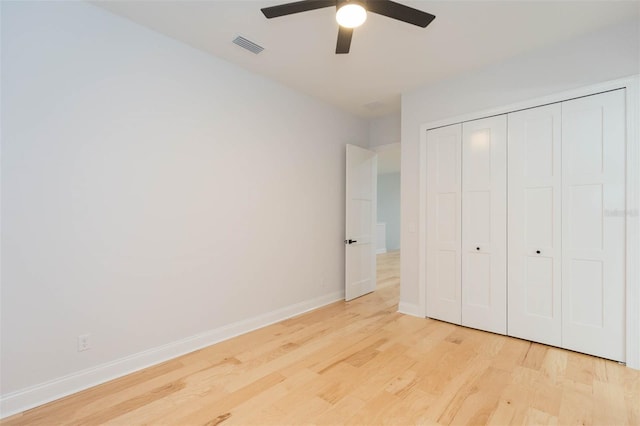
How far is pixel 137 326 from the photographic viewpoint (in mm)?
2352

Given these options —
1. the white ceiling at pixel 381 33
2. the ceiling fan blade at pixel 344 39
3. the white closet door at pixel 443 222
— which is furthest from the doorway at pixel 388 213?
the ceiling fan blade at pixel 344 39

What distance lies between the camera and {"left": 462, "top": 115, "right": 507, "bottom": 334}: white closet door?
2979 millimetres

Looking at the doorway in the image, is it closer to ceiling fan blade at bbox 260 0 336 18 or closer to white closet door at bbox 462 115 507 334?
white closet door at bbox 462 115 507 334

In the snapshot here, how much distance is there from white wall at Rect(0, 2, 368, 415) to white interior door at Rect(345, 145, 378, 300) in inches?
44.3

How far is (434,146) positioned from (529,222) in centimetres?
130

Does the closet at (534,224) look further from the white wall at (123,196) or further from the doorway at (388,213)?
the doorway at (388,213)

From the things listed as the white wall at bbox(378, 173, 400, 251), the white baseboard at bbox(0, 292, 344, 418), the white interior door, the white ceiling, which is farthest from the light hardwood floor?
the white wall at bbox(378, 173, 400, 251)

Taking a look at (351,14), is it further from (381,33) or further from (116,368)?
(116,368)

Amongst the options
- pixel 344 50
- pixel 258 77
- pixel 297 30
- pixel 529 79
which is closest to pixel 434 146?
pixel 529 79

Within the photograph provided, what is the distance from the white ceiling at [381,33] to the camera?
219 cm

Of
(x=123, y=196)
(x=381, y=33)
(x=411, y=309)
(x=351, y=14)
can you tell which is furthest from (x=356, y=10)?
(x=411, y=309)

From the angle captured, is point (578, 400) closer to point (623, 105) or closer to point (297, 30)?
point (623, 105)

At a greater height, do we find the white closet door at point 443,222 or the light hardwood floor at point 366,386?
the white closet door at point 443,222

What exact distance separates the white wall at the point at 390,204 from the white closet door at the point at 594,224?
7647mm
